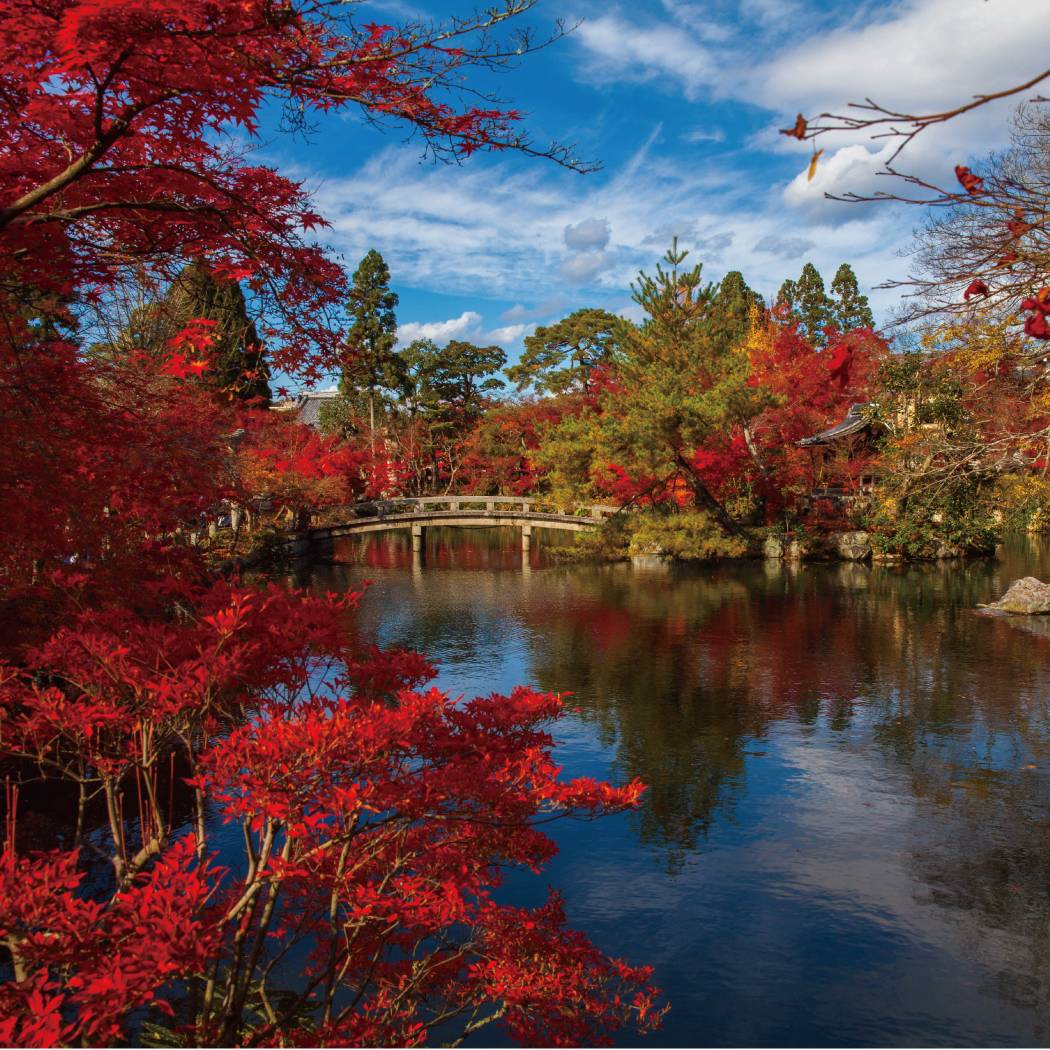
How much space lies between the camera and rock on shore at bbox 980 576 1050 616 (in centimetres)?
1455

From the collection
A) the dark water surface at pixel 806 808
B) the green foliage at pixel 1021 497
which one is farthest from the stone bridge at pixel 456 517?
the green foliage at pixel 1021 497

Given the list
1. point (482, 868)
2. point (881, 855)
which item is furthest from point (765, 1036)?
point (881, 855)

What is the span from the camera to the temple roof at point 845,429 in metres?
23.4

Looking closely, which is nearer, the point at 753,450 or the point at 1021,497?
the point at 1021,497

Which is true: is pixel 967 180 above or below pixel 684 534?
above

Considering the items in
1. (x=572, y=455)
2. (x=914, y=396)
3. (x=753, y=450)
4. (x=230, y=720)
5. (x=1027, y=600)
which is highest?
(x=914, y=396)

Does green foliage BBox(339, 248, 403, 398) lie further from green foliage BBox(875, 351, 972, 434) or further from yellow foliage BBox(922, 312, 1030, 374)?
yellow foliage BBox(922, 312, 1030, 374)

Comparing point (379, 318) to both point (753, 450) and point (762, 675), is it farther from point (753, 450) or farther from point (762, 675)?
point (762, 675)

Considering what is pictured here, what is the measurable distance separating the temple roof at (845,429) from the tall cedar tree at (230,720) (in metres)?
21.6

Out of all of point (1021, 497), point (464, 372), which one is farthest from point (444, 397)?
point (1021, 497)

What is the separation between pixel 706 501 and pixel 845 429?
5397mm

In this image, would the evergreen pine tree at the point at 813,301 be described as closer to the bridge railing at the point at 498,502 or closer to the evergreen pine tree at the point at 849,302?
the evergreen pine tree at the point at 849,302

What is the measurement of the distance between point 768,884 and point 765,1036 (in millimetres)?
1520

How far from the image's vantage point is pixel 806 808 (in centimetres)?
674
